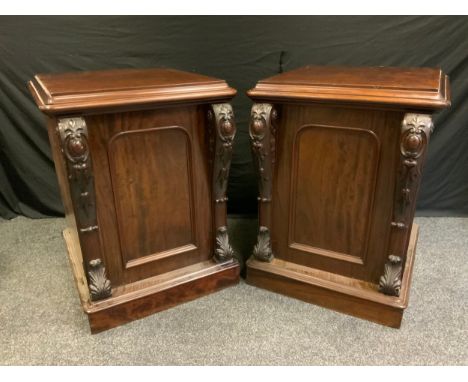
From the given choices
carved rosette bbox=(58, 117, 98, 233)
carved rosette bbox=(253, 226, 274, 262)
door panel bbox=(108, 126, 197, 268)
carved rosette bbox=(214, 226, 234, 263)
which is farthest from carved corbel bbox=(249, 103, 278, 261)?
carved rosette bbox=(58, 117, 98, 233)

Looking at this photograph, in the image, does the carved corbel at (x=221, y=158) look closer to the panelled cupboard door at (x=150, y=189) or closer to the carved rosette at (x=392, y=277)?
the panelled cupboard door at (x=150, y=189)

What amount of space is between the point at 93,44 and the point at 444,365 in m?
1.85

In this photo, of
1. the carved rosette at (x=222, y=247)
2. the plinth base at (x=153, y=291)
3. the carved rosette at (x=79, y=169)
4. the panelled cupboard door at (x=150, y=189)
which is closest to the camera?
the carved rosette at (x=79, y=169)

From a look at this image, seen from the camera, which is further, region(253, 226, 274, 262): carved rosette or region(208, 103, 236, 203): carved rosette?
region(253, 226, 274, 262): carved rosette

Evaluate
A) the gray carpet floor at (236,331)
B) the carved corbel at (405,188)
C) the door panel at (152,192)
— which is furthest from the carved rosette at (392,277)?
the door panel at (152,192)

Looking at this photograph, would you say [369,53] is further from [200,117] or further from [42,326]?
[42,326]

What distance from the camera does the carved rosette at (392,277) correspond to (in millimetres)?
1267

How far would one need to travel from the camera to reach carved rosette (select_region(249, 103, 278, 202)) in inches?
49.5

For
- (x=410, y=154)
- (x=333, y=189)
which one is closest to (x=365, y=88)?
(x=410, y=154)

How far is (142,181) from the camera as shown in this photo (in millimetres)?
1270

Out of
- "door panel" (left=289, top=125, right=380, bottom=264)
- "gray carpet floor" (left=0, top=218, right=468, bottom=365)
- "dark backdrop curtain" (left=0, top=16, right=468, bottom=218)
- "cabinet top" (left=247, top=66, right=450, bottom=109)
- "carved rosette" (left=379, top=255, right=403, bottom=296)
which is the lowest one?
"gray carpet floor" (left=0, top=218, right=468, bottom=365)

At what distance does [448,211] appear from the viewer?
2.10m

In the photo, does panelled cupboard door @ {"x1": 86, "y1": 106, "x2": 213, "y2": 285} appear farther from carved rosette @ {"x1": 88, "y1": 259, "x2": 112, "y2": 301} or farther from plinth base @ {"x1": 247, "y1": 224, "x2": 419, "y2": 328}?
plinth base @ {"x1": 247, "y1": 224, "x2": 419, "y2": 328}

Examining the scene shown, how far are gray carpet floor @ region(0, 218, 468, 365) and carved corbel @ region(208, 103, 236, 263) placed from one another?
199 millimetres
